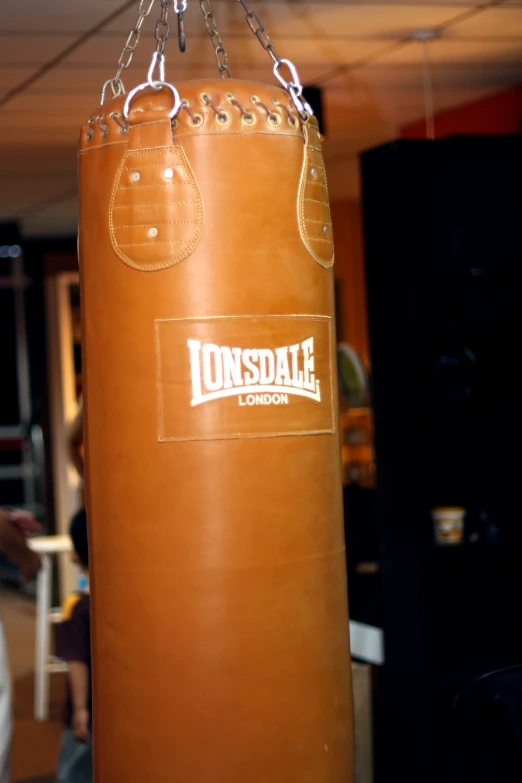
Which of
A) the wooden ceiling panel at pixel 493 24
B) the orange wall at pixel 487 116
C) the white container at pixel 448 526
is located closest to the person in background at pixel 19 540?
the white container at pixel 448 526

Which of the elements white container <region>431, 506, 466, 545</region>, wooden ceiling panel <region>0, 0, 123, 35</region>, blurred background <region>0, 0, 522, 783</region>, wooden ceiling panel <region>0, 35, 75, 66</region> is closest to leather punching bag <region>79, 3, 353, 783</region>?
blurred background <region>0, 0, 522, 783</region>

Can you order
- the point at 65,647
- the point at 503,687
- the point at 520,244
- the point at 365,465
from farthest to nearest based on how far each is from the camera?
the point at 365,465 < the point at 520,244 < the point at 65,647 < the point at 503,687

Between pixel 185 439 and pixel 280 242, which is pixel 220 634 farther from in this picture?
pixel 280 242

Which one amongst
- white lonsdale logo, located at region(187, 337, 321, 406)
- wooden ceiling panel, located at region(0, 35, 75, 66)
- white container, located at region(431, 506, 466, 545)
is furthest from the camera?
wooden ceiling panel, located at region(0, 35, 75, 66)

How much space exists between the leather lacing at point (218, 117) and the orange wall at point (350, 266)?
19.1 feet

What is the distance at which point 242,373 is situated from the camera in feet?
5.13

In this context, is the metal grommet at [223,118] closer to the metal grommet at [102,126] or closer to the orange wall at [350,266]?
the metal grommet at [102,126]

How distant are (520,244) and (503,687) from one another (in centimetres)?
221

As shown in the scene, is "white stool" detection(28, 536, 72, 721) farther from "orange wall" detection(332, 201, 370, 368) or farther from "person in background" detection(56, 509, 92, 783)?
"orange wall" detection(332, 201, 370, 368)

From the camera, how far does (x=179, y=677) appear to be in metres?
1.58

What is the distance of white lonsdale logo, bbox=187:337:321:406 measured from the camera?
1.56 meters

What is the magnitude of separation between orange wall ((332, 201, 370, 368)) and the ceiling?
162cm

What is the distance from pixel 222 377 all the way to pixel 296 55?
3.00 metres

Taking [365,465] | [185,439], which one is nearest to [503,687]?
[185,439]
